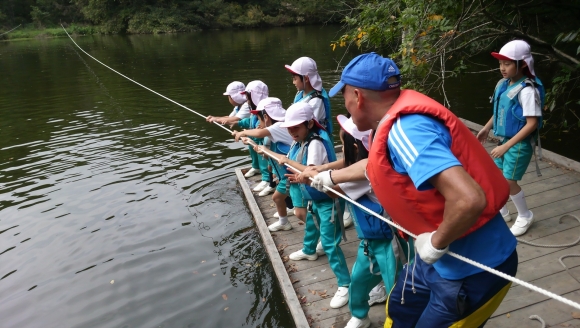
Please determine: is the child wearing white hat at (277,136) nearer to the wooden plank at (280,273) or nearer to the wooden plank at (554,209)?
the wooden plank at (280,273)

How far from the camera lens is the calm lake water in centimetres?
561

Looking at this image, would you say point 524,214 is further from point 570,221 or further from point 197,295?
point 197,295

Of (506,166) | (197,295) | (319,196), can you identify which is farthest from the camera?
(197,295)

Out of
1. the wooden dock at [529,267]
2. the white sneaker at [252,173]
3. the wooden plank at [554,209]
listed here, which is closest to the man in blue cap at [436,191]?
the wooden dock at [529,267]

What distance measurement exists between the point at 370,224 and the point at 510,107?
91.3 inches

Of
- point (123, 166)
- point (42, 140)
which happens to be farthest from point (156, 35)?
point (123, 166)

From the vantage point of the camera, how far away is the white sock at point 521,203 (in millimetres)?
5020

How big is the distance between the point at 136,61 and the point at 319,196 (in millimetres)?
27146

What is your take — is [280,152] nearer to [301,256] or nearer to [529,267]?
[301,256]

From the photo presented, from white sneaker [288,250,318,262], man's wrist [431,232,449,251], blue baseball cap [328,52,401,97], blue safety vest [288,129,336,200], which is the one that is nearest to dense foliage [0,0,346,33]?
white sneaker [288,250,318,262]

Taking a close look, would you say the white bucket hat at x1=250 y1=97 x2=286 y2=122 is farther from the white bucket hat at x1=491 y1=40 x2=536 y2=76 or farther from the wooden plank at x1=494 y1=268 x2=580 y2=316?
the wooden plank at x1=494 y1=268 x2=580 y2=316

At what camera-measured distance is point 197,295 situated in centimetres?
572

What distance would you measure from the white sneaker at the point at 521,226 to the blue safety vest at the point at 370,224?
81.3 inches

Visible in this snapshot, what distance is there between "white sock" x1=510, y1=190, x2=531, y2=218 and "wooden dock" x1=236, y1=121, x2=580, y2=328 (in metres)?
0.20
